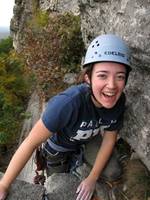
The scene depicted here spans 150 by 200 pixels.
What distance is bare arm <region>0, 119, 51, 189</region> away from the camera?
3.96 metres

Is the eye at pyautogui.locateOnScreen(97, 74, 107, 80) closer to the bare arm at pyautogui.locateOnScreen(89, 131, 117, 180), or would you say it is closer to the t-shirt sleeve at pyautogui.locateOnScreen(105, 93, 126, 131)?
the t-shirt sleeve at pyautogui.locateOnScreen(105, 93, 126, 131)

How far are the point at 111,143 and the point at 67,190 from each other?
2.33 ft

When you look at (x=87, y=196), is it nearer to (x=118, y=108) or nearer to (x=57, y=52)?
(x=118, y=108)

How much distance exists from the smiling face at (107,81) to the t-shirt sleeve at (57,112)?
0.30 m

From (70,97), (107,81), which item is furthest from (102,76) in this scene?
(70,97)

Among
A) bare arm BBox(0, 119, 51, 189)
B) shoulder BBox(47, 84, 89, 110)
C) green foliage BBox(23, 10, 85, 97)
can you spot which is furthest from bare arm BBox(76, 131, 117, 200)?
green foliage BBox(23, 10, 85, 97)

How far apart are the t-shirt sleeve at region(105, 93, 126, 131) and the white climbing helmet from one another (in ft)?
1.73


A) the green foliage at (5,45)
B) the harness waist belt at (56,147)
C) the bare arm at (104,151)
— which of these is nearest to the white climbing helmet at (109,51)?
the bare arm at (104,151)

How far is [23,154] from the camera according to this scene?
3977 mm

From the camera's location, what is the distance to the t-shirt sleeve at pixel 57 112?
12.8ft

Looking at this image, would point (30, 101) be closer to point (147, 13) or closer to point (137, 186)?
point (137, 186)

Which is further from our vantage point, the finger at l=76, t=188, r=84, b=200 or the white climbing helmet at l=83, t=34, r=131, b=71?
the finger at l=76, t=188, r=84, b=200

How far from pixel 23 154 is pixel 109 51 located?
1296mm

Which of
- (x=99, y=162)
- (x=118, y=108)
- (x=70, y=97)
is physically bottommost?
(x=99, y=162)
